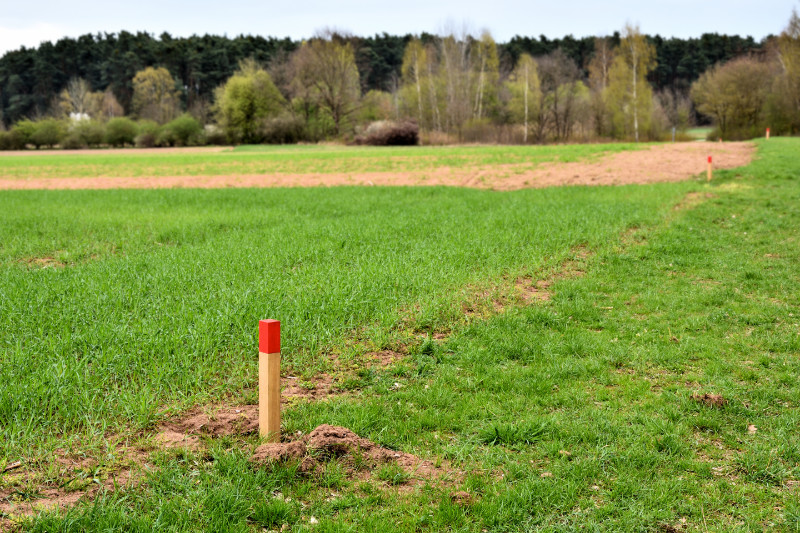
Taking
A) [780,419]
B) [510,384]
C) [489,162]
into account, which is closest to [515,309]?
[510,384]

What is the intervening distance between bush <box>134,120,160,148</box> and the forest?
260 millimetres

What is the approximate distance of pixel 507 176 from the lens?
25.4 metres

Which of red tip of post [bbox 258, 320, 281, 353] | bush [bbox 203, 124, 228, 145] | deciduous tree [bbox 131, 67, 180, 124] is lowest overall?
red tip of post [bbox 258, 320, 281, 353]

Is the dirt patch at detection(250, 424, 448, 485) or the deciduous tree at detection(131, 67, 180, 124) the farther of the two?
the deciduous tree at detection(131, 67, 180, 124)

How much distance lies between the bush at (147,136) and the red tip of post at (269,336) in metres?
75.6

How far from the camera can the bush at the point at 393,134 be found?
2379 inches

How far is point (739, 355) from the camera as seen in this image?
6551 mm

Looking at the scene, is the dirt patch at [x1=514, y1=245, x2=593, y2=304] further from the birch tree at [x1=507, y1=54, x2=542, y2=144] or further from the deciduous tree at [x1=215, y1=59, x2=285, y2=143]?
the deciduous tree at [x1=215, y1=59, x2=285, y2=143]

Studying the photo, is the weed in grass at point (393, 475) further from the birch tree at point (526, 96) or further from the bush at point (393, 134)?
the birch tree at point (526, 96)

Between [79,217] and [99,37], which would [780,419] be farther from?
[99,37]

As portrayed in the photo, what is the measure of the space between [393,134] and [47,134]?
4551 cm

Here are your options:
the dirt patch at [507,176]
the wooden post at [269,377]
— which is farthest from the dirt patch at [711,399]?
the dirt patch at [507,176]

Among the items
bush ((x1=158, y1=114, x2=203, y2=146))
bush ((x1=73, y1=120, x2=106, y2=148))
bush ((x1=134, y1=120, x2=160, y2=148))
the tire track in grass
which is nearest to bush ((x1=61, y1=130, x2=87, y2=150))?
bush ((x1=73, y1=120, x2=106, y2=148))

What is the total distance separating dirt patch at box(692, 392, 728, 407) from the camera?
5.28m
